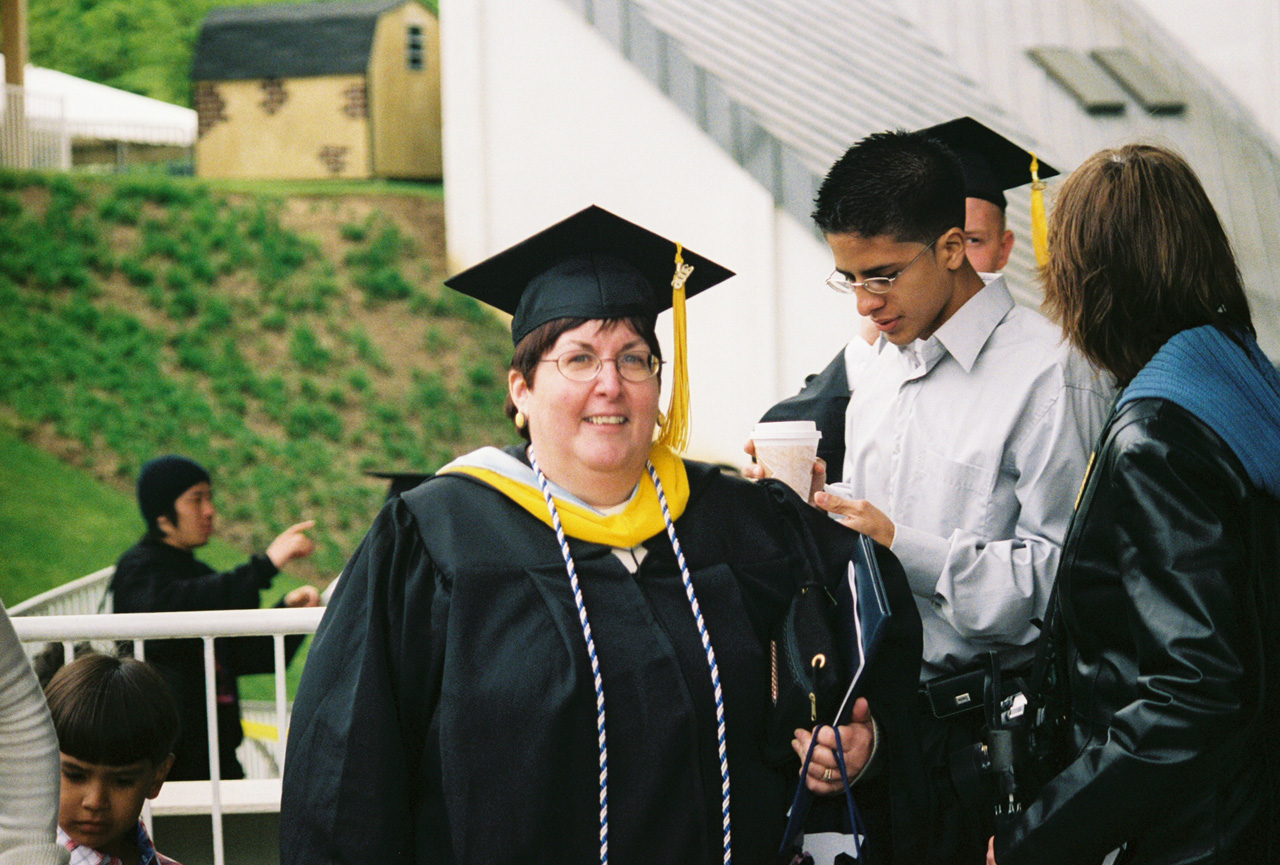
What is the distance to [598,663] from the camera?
1878 mm

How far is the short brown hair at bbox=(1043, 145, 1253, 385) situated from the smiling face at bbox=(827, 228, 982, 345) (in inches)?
19.7

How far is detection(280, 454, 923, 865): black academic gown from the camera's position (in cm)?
182

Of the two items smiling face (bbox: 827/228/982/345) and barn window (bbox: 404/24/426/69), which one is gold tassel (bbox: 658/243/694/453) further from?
barn window (bbox: 404/24/426/69)

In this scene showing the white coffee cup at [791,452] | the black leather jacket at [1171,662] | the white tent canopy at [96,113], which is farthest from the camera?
the white tent canopy at [96,113]

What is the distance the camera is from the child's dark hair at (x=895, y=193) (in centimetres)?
240

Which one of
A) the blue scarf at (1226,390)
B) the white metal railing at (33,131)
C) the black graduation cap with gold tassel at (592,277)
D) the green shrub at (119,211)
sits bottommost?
the blue scarf at (1226,390)

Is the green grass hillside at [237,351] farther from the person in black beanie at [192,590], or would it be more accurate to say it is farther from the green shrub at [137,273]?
the person in black beanie at [192,590]

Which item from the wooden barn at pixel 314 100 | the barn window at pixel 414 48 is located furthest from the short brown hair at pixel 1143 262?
the barn window at pixel 414 48

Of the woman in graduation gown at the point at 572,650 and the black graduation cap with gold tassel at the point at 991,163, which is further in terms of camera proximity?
the black graduation cap with gold tassel at the point at 991,163

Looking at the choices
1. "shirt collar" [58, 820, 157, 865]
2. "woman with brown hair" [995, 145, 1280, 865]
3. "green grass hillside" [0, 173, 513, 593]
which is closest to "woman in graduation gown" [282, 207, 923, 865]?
"woman with brown hair" [995, 145, 1280, 865]

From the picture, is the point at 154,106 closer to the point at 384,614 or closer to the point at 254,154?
the point at 254,154

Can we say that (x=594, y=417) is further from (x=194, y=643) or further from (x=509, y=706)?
(x=194, y=643)

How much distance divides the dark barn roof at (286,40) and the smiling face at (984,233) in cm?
1219

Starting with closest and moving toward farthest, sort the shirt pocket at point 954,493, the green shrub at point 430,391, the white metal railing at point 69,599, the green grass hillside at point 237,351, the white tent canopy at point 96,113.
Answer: the shirt pocket at point 954,493 → the white metal railing at point 69,599 → the green grass hillside at point 237,351 → the green shrub at point 430,391 → the white tent canopy at point 96,113
